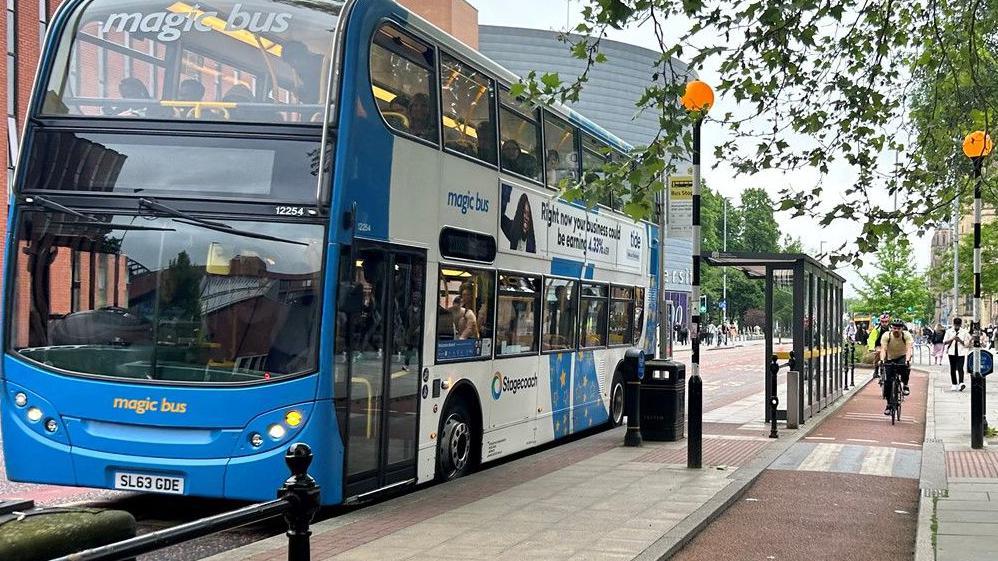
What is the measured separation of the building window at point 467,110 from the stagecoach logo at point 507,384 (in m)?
2.33

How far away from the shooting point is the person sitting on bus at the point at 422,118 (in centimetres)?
1015

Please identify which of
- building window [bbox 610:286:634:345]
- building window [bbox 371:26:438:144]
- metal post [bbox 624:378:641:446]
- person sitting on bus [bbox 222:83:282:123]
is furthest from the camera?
building window [bbox 610:286:634:345]

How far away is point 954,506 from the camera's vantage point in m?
9.99

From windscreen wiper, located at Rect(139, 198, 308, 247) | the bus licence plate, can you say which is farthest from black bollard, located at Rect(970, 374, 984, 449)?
the bus licence plate

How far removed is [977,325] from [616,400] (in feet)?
17.6

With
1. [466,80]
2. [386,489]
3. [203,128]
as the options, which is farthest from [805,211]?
[203,128]

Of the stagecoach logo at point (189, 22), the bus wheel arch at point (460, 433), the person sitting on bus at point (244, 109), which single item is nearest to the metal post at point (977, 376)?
the bus wheel arch at point (460, 433)

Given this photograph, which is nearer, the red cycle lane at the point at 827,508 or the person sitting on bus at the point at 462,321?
the red cycle lane at the point at 827,508

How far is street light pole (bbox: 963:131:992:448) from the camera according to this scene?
14.2 m

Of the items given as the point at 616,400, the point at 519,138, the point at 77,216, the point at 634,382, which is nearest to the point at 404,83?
the point at 77,216

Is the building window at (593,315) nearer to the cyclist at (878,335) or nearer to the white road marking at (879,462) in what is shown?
the white road marking at (879,462)

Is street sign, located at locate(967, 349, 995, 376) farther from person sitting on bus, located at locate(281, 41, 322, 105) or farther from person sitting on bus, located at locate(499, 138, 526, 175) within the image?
person sitting on bus, located at locate(281, 41, 322, 105)

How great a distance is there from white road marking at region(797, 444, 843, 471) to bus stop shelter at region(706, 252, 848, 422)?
2.70 meters

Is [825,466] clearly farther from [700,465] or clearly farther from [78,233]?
[78,233]
